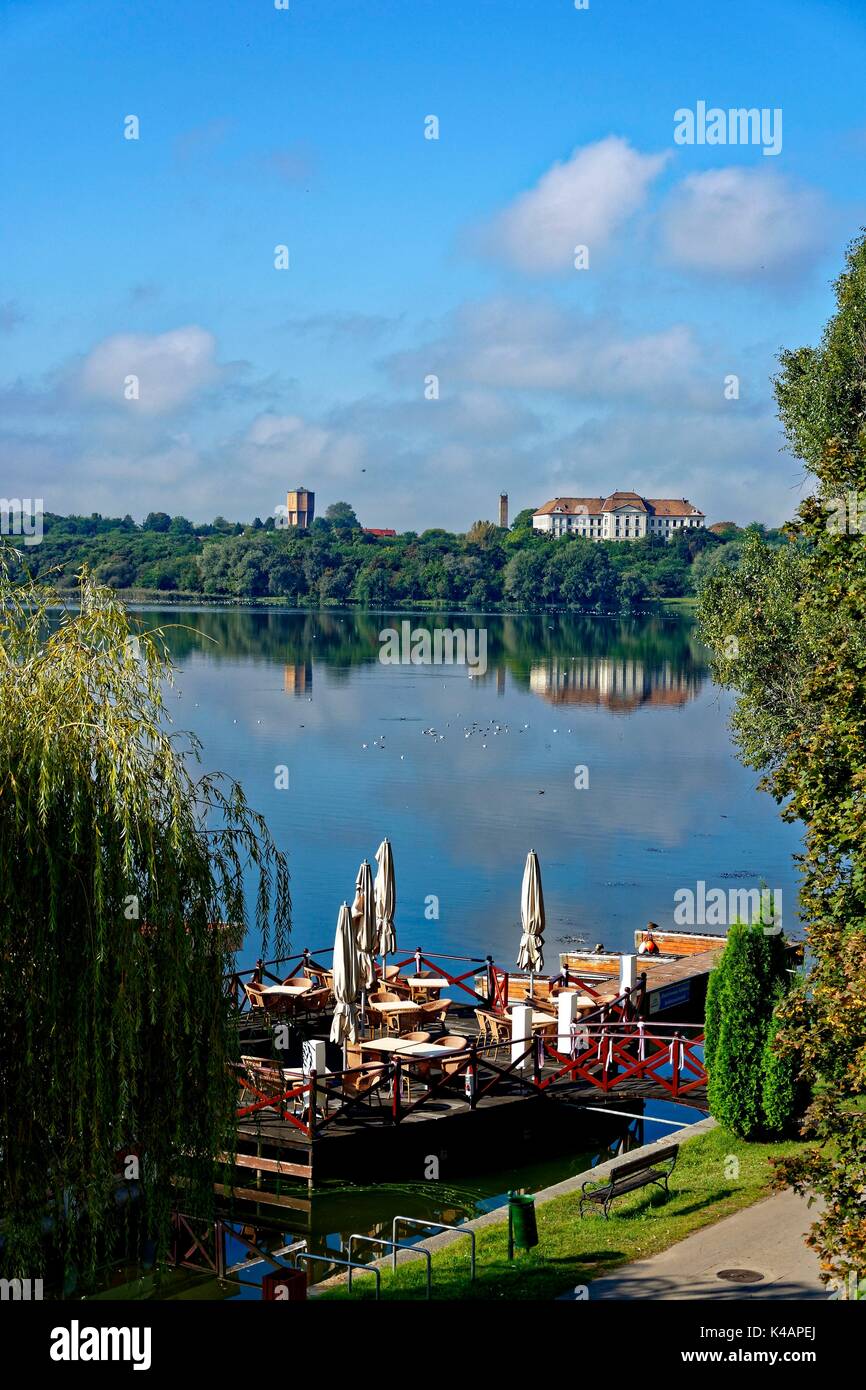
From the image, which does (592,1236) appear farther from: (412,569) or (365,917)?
(412,569)

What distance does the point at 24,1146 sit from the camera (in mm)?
10969

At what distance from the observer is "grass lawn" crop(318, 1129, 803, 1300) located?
13.2 m

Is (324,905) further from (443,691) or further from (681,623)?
(681,623)

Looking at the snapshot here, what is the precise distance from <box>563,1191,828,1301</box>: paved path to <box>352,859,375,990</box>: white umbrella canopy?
24.0ft

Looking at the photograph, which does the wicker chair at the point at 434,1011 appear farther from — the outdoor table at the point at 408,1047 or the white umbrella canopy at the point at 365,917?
the outdoor table at the point at 408,1047

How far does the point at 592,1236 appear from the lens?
1459 cm

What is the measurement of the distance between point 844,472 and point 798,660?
1473 cm

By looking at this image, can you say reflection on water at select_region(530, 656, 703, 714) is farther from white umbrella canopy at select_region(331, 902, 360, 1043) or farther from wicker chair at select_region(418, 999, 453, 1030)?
white umbrella canopy at select_region(331, 902, 360, 1043)

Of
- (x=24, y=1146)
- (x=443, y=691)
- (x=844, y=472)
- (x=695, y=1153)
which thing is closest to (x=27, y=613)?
(x=24, y=1146)

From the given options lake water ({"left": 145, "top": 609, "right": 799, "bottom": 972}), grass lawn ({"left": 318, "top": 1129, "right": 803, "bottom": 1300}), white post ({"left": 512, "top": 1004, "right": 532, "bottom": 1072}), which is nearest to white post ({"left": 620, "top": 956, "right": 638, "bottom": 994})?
white post ({"left": 512, "top": 1004, "right": 532, "bottom": 1072})

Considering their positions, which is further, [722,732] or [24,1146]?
[722,732]

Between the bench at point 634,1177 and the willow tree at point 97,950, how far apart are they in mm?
4915

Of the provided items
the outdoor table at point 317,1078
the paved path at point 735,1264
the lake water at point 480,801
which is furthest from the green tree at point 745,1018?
the outdoor table at point 317,1078
